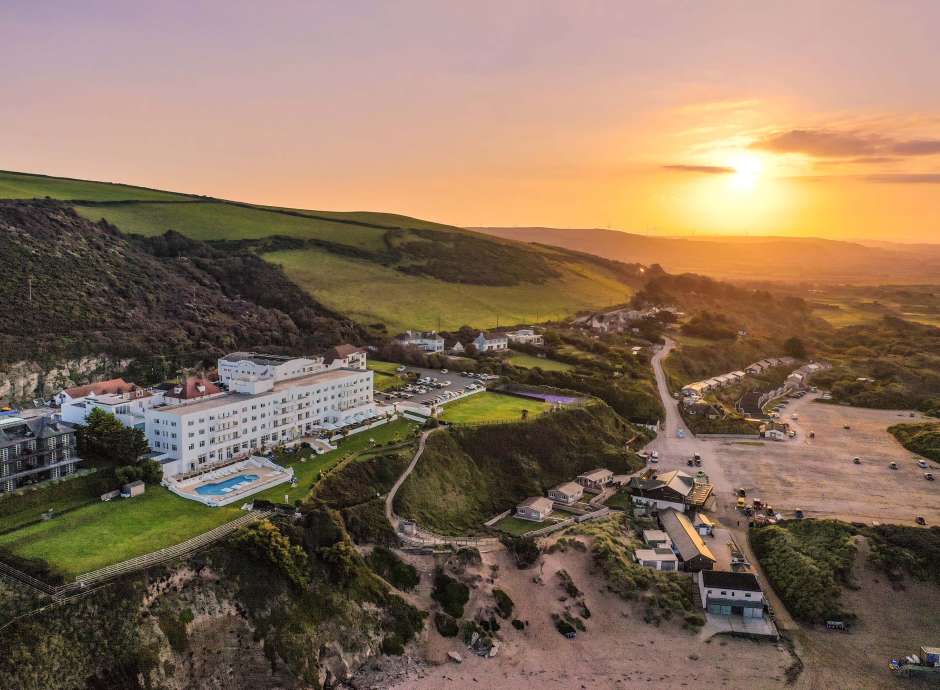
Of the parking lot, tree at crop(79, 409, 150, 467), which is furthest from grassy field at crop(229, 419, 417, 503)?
tree at crop(79, 409, 150, 467)

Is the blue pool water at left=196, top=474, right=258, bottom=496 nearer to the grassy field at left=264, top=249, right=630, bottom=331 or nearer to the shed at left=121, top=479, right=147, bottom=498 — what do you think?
the shed at left=121, top=479, right=147, bottom=498

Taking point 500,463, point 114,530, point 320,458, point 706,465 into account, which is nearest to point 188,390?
point 320,458

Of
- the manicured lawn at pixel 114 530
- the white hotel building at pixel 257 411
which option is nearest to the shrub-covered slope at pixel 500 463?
the white hotel building at pixel 257 411

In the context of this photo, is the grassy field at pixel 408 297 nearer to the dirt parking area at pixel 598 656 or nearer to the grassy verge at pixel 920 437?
the grassy verge at pixel 920 437

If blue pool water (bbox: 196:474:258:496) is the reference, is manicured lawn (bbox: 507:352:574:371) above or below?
above

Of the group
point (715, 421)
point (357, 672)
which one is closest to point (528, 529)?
point (357, 672)
